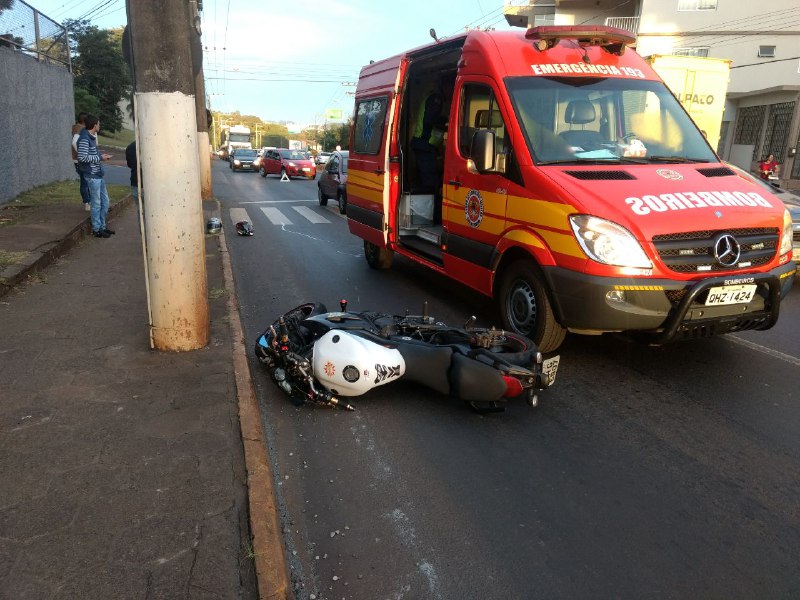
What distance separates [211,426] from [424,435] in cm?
128

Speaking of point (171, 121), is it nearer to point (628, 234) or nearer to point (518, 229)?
point (518, 229)

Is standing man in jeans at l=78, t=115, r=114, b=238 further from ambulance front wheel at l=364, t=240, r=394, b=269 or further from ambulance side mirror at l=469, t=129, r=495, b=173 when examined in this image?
ambulance side mirror at l=469, t=129, r=495, b=173

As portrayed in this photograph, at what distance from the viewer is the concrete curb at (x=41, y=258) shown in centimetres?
629

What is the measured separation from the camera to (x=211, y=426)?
3.60 metres

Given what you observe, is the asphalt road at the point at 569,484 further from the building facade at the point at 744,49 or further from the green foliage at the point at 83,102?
the green foliage at the point at 83,102

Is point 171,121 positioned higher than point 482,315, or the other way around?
point 171,121

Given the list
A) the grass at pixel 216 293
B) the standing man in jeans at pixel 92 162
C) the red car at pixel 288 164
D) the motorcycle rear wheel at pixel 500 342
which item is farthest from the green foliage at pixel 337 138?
the motorcycle rear wheel at pixel 500 342

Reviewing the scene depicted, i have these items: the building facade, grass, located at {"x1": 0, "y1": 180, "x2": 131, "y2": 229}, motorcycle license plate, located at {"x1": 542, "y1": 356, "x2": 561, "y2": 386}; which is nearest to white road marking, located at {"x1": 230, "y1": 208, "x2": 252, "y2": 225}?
grass, located at {"x1": 0, "y1": 180, "x2": 131, "y2": 229}

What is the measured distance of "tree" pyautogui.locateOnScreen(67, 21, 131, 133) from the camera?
5194cm

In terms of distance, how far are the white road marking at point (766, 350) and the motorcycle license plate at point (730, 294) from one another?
43.7 inches

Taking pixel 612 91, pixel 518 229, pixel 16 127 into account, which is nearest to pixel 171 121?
pixel 518 229

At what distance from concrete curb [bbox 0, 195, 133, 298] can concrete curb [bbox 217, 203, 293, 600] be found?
3.31m

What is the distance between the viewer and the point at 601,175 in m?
4.58

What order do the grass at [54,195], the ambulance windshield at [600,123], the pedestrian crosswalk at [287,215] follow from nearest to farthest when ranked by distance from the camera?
1. the ambulance windshield at [600,123]
2. the grass at [54,195]
3. the pedestrian crosswalk at [287,215]
